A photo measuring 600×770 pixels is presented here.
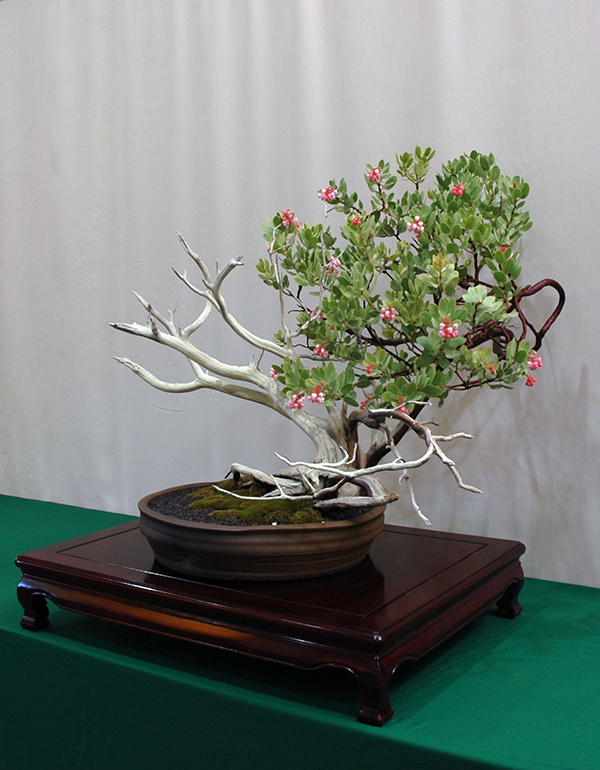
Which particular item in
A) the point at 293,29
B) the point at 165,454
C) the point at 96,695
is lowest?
the point at 96,695

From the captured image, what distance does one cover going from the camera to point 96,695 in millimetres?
1066

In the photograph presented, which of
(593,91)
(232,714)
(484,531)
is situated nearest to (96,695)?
(232,714)

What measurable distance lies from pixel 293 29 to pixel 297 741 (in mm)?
1472

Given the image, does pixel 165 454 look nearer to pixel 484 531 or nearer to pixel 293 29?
pixel 484 531

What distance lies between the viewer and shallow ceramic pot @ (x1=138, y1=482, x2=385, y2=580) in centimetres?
104

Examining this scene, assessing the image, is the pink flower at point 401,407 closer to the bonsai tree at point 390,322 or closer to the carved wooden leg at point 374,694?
the bonsai tree at point 390,322

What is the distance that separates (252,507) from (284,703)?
31cm

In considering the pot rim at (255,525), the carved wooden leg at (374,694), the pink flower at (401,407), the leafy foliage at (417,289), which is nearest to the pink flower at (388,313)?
the leafy foliage at (417,289)

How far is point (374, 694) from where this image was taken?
87 cm

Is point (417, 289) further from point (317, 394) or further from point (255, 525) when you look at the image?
point (255, 525)

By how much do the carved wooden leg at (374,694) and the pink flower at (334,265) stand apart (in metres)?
0.62

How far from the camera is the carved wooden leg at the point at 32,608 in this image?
1.18m

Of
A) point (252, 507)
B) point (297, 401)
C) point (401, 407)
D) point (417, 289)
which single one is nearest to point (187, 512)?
point (252, 507)

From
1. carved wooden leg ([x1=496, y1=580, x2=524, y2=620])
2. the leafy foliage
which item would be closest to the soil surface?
the leafy foliage
